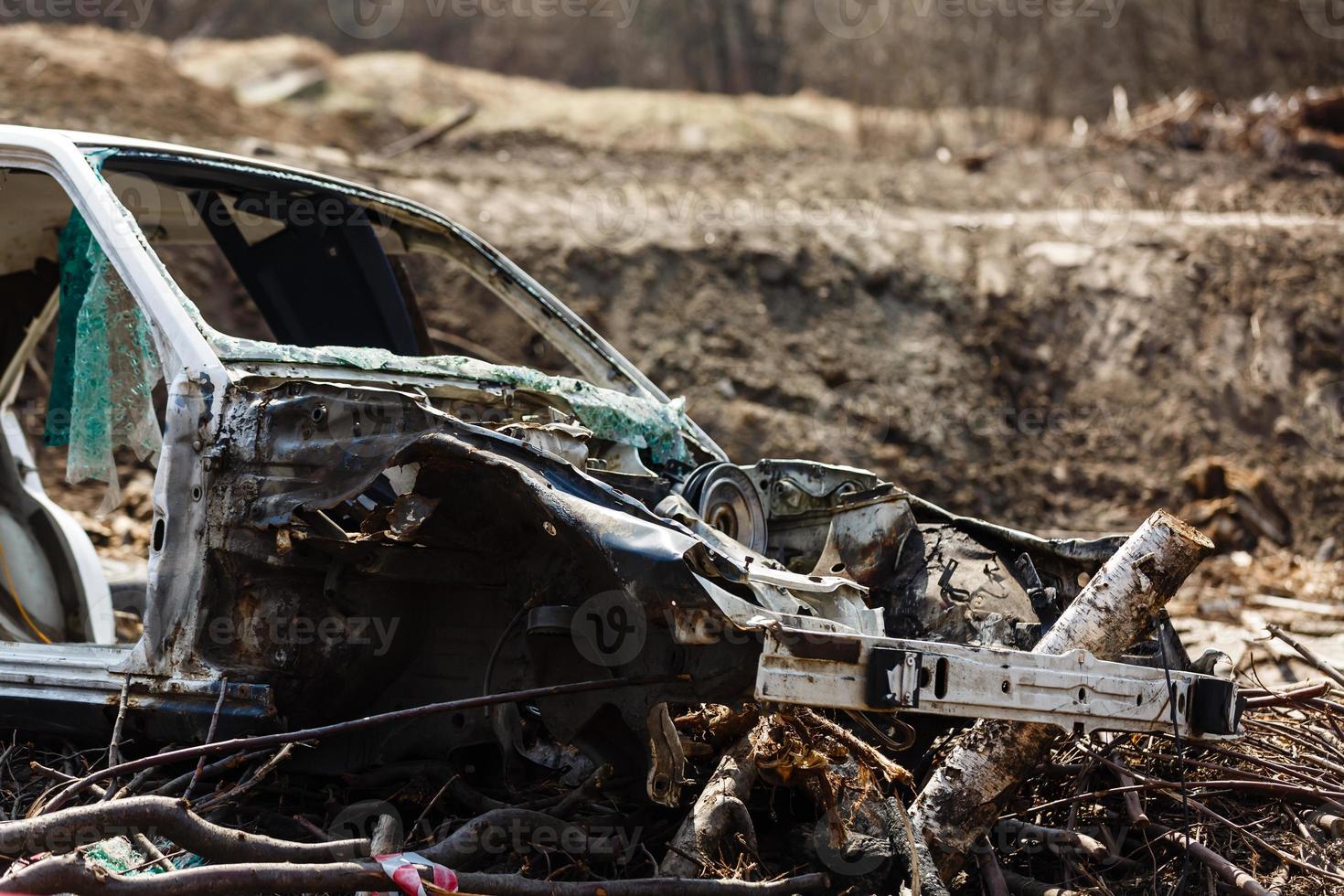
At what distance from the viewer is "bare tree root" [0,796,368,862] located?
9.11ft

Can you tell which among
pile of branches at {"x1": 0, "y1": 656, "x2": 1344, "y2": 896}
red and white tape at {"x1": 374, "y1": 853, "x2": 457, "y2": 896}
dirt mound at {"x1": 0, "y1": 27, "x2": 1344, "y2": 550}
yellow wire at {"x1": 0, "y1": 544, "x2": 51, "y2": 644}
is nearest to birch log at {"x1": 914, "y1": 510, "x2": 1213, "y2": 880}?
pile of branches at {"x1": 0, "y1": 656, "x2": 1344, "y2": 896}

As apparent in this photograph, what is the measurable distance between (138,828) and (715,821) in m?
1.34

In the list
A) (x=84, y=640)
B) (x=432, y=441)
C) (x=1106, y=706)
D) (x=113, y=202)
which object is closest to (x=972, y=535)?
(x=1106, y=706)

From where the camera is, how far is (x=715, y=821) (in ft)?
10.6

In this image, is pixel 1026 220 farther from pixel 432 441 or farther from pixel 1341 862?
pixel 432 441

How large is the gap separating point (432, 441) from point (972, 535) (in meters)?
1.97

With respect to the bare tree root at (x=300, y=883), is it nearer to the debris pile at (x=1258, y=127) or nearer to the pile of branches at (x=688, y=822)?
the pile of branches at (x=688, y=822)

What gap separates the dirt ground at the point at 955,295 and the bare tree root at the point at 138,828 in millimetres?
6773

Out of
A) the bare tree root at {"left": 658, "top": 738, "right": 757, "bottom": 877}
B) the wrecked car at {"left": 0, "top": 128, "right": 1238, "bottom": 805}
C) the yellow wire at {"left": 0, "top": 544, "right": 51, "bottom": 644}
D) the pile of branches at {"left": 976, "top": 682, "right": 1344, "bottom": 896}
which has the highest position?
the wrecked car at {"left": 0, "top": 128, "right": 1238, "bottom": 805}

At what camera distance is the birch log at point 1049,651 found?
3.29 metres

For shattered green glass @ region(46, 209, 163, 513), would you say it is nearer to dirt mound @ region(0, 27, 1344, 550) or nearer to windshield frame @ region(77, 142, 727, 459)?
windshield frame @ region(77, 142, 727, 459)

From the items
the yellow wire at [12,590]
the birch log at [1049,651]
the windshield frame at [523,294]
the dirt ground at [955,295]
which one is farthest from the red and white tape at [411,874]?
the dirt ground at [955,295]

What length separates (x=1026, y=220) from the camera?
39.5 ft

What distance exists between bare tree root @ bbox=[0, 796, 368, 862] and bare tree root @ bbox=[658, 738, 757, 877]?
0.88 meters
